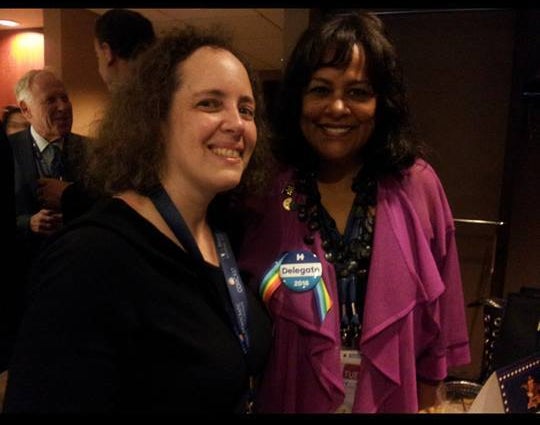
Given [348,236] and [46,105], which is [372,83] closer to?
[348,236]

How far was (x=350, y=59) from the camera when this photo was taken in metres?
1.18

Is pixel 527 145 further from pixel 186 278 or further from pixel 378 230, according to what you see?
pixel 186 278

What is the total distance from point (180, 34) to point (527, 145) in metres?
2.64

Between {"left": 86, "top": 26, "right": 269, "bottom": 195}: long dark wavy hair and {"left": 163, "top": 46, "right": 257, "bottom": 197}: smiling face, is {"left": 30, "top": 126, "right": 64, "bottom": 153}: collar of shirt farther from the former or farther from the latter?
{"left": 163, "top": 46, "right": 257, "bottom": 197}: smiling face

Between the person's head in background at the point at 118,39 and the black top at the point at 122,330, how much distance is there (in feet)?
2.37

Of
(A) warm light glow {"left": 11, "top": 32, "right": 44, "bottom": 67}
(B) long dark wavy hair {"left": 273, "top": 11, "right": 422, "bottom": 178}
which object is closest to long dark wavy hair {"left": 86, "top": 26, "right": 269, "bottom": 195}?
Result: (B) long dark wavy hair {"left": 273, "top": 11, "right": 422, "bottom": 178}

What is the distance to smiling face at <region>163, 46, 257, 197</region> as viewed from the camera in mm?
968

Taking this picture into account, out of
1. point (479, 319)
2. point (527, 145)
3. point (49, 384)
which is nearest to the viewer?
point (49, 384)

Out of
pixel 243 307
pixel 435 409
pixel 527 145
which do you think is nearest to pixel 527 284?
pixel 527 145

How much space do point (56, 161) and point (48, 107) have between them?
0.24 m

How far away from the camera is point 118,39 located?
→ 1.44m

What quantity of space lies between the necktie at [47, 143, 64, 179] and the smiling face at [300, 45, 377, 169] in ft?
3.68

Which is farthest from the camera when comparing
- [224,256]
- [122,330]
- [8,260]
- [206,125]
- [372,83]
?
[8,260]

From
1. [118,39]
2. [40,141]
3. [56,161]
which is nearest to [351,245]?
[118,39]
